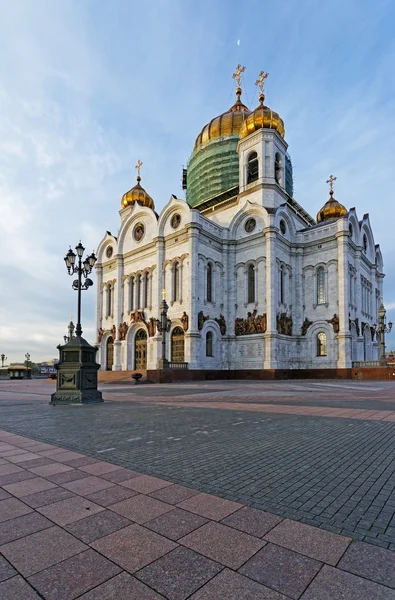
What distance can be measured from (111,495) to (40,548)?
1.09 metres

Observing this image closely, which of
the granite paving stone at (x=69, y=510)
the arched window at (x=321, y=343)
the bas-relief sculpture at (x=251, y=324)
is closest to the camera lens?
the granite paving stone at (x=69, y=510)

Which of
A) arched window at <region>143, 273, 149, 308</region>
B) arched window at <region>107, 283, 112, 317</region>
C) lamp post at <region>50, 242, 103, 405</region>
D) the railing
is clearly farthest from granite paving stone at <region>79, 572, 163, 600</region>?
arched window at <region>107, 283, 112, 317</region>

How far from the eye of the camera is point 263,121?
38.4m

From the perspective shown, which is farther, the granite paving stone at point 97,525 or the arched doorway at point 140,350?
the arched doorway at point 140,350

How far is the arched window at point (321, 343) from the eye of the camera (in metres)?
34.1

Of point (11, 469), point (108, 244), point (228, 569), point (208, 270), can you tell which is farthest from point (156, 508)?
point (108, 244)

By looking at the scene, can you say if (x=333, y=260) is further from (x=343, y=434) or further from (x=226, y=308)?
(x=343, y=434)

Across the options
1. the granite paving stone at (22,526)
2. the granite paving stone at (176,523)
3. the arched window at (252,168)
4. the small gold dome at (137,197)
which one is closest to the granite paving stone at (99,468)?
the granite paving stone at (22,526)

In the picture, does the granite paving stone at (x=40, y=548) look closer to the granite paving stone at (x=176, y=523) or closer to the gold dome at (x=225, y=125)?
the granite paving stone at (x=176, y=523)

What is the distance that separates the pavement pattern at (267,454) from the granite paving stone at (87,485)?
576mm

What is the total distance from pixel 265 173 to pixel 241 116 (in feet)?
44.3

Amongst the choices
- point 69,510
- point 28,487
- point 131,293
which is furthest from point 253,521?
point 131,293

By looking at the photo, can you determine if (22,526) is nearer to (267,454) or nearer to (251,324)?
(267,454)

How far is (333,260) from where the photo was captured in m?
34.4
